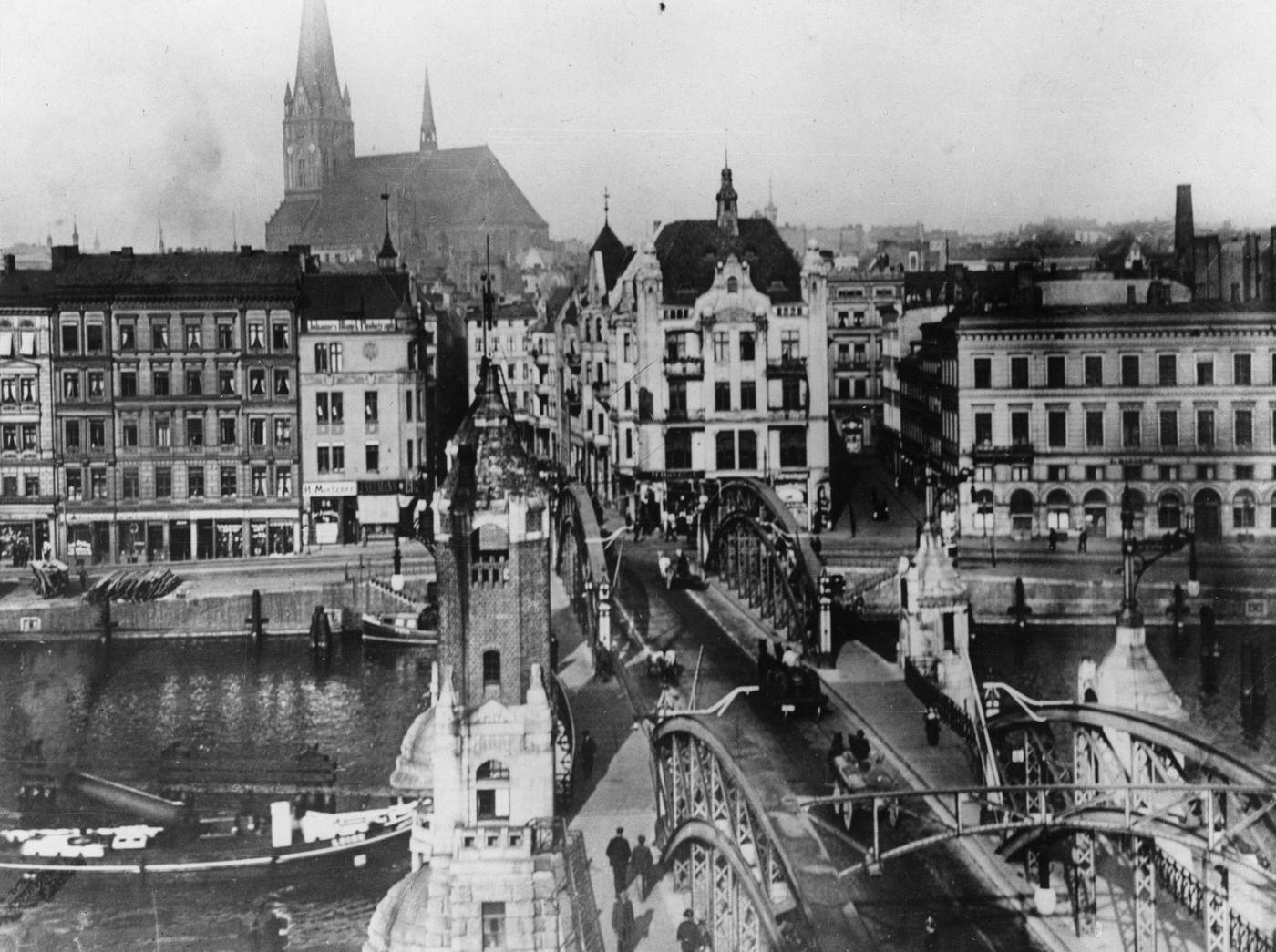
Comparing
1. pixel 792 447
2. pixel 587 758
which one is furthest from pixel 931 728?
pixel 792 447

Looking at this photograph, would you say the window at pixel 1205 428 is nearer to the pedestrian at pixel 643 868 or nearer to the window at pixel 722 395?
the window at pixel 722 395

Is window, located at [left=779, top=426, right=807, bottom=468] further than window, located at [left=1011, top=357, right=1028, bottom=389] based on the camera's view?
Yes

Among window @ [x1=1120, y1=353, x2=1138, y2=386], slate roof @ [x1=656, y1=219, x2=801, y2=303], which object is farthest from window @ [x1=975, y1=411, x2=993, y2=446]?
slate roof @ [x1=656, y1=219, x2=801, y2=303]

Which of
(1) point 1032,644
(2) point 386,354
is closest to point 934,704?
(1) point 1032,644

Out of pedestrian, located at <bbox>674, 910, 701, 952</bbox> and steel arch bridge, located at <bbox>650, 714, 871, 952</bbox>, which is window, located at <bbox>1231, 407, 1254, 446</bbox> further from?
pedestrian, located at <bbox>674, 910, 701, 952</bbox>

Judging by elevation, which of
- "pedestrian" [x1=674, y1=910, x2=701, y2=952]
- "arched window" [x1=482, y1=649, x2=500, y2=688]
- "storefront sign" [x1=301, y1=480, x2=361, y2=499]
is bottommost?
"pedestrian" [x1=674, y1=910, x2=701, y2=952]

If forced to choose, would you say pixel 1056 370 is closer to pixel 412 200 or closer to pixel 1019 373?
pixel 1019 373
